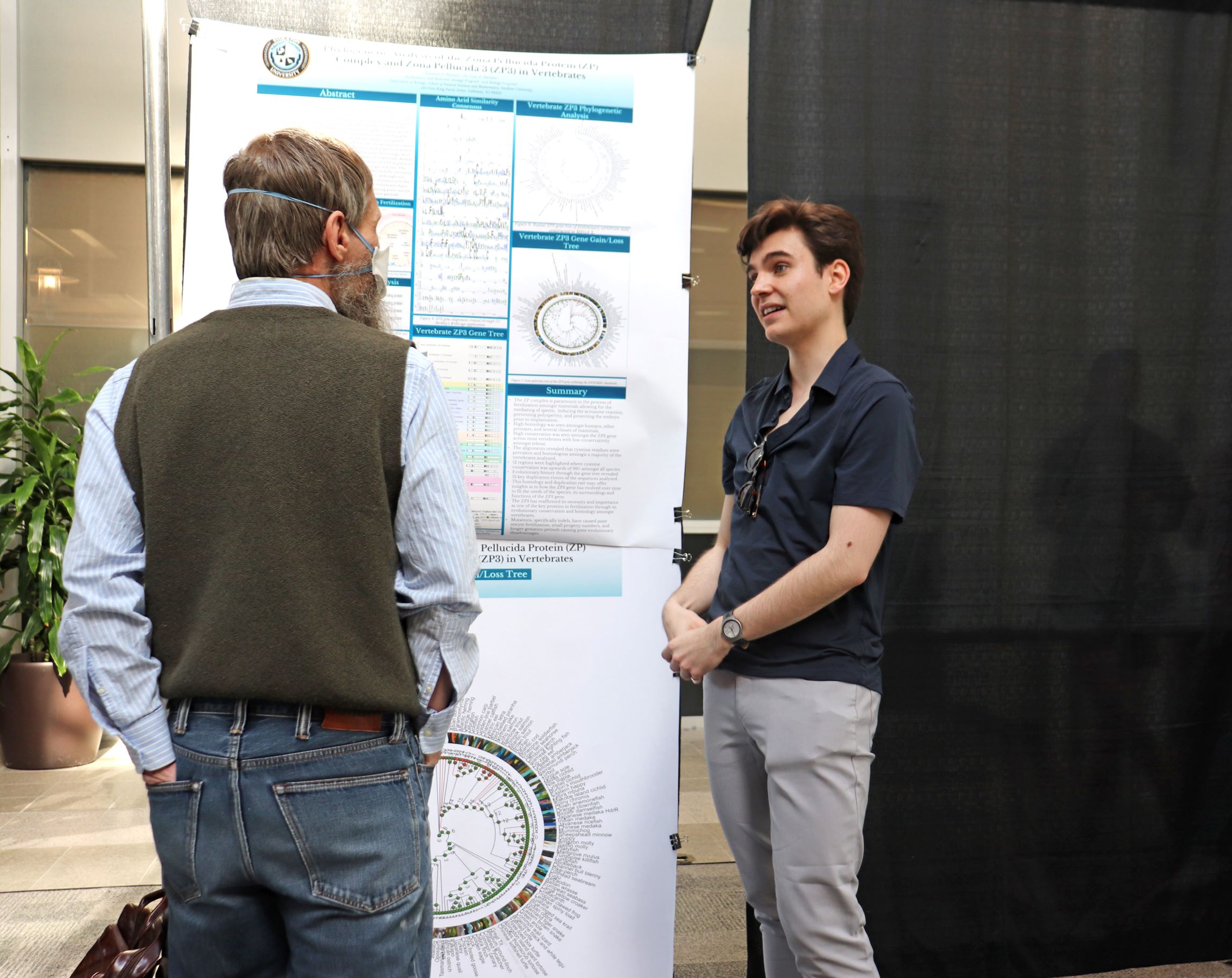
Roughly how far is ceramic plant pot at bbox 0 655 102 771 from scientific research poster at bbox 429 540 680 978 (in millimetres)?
2556

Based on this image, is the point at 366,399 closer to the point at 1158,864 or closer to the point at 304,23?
the point at 304,23

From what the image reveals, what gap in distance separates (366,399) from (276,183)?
0.27 metres

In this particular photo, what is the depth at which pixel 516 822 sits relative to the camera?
2.03m

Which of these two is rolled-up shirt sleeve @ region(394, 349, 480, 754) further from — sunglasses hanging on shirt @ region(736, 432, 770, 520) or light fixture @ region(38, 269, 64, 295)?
light fixture @ region(38, 269, 64, 295)

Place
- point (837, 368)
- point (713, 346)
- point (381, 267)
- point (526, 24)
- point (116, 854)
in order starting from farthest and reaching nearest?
point (713, 346) → point (116, 854) → point (526, 24) → point (837, 368) → point (381, 267)

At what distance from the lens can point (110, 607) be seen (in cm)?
102

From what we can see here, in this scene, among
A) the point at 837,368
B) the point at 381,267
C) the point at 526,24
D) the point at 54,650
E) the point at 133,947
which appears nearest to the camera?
the point at 381,267

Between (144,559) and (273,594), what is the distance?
0.18 meters

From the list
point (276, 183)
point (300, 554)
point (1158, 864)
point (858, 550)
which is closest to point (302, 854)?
point (300, 554)

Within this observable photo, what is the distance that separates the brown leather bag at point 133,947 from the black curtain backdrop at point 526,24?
175 cm

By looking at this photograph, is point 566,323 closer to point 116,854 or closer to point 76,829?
point 116,854

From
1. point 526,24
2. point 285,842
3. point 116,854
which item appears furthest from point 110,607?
point 116,854

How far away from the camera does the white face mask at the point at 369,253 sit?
1.08m

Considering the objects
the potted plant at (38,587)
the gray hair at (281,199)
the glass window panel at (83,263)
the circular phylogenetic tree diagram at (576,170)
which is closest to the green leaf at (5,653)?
the potted plant at (38,587)
